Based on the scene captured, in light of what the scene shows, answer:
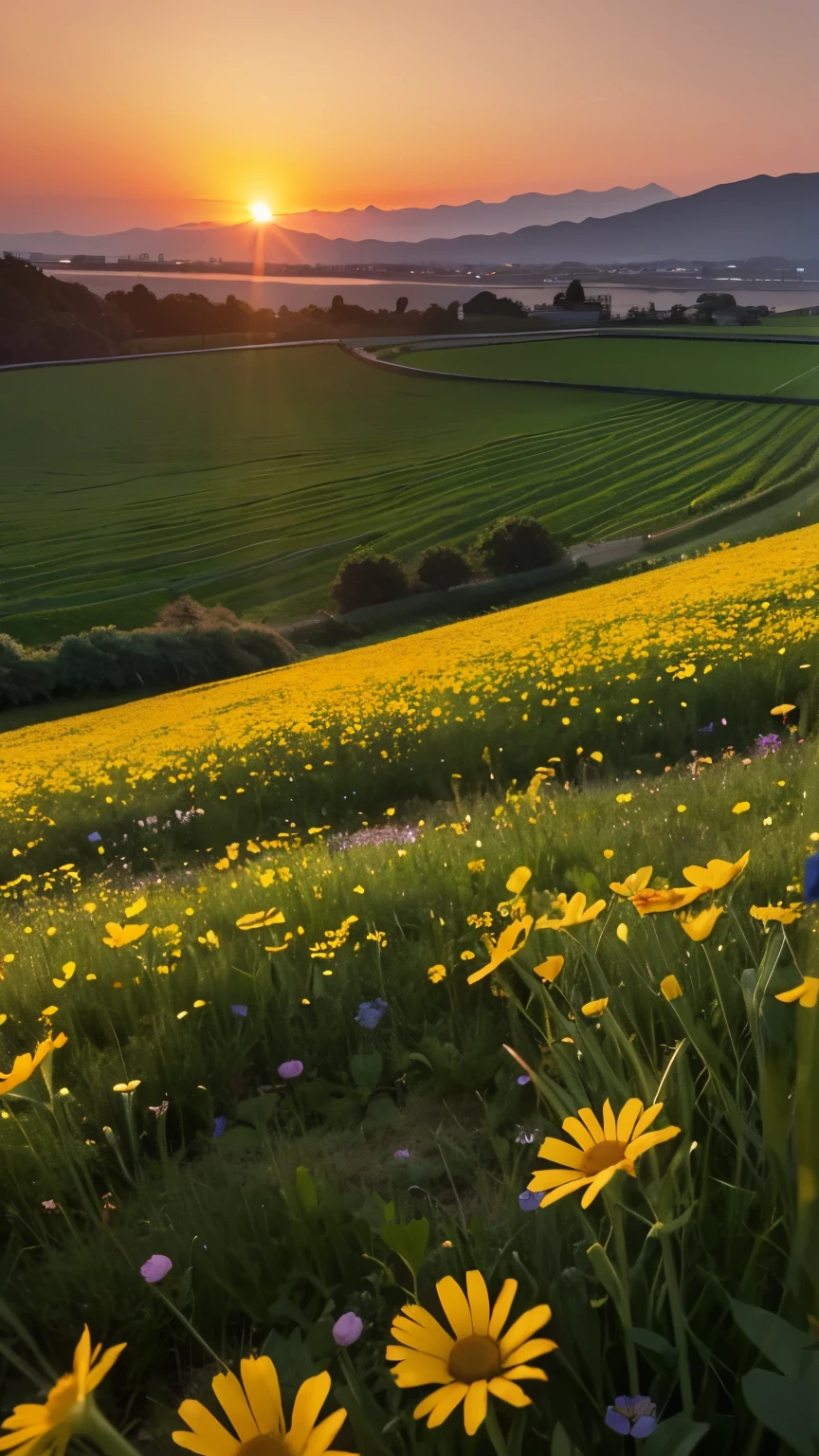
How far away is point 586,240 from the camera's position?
2198 cm

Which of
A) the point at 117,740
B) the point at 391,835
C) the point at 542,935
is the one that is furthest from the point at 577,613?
the point at 542,935

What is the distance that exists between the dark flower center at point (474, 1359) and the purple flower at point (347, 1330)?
0.35 m

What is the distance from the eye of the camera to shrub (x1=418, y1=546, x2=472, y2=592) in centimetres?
1806

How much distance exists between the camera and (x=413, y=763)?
741 cm

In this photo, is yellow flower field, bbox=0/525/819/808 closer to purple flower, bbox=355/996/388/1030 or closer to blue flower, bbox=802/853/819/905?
purple flower, bbox=355/996/388/1030

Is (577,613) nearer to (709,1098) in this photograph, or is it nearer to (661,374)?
(661,374)

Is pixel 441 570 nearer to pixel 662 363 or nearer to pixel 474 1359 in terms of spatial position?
pixel 662 363

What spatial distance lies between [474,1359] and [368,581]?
17415 mm

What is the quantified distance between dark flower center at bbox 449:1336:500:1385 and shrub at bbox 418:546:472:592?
58.2 ft

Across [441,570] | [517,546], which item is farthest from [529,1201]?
[517,546]

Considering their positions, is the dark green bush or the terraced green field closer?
the dark green bush

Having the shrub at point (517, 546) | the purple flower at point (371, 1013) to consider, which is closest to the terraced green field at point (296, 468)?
the shrub at point (517, 546)

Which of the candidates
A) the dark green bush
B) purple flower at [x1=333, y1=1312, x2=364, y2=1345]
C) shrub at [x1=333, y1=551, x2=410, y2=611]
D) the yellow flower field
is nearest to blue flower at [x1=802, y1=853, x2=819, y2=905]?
purple flower at [x1=333, y1=1312, x2=364, y2=1345]

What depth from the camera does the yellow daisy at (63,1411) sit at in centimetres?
53
